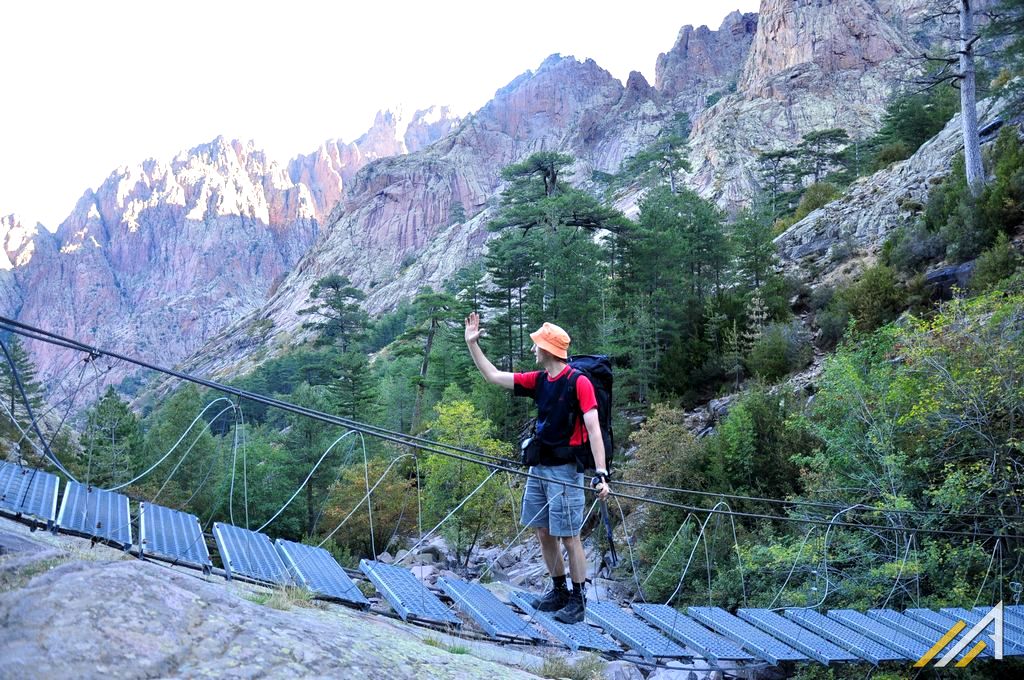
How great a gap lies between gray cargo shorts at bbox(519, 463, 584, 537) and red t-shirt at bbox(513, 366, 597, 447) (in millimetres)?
Result: 201

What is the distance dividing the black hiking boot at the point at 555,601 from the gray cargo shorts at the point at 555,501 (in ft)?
1.80

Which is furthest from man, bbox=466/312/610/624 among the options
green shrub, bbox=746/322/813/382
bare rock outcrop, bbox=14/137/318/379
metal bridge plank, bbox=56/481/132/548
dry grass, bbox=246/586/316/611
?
bare rock outcrop, bbox=14/137/318/379

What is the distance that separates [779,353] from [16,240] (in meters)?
186

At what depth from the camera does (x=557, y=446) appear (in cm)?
481

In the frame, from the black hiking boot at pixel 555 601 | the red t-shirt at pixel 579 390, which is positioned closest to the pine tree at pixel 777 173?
the red t-shirt at pixel 579 390

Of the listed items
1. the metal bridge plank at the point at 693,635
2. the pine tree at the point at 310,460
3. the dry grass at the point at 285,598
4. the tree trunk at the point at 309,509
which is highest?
the dry grass at the point at 285,598

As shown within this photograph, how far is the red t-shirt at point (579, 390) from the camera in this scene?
4664 mm

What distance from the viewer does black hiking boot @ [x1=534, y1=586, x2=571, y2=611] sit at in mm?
5078

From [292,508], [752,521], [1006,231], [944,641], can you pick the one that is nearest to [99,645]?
[944,641]

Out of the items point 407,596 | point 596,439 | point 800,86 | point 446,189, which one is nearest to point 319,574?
point 407,596

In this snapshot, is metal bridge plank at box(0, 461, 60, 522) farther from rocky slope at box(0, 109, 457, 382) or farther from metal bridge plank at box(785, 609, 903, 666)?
rocky slope at box(0, 109, 457, 382)

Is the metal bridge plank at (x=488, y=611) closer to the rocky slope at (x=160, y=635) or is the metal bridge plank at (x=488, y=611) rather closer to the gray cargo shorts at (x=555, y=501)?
the gray cargo shorts at (x=555, y=501)

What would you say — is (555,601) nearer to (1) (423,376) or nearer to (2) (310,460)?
(2) (310,460)

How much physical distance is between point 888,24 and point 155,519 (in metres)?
89.2
